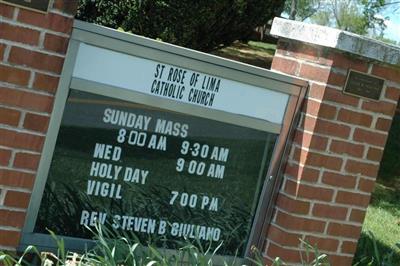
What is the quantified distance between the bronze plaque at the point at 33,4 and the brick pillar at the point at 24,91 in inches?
0.9

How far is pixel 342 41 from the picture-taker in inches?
167

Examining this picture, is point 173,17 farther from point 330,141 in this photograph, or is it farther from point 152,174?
point 152,174

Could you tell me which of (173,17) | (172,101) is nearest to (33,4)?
(172,101)

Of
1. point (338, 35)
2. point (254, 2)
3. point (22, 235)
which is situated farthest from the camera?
point (254, 2)

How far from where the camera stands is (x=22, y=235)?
3.77m

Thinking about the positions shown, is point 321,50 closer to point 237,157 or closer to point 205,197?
point 237,157

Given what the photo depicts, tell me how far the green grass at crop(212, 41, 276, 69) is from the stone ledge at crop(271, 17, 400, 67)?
38.0ft

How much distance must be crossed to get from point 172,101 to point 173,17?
4.79 meters

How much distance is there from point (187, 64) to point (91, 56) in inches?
21.7

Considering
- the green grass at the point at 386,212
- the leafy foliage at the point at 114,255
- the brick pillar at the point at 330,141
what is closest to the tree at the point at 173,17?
the green grass at the point at 386,212

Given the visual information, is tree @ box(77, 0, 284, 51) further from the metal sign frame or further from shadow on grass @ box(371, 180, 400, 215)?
the metal sign frame

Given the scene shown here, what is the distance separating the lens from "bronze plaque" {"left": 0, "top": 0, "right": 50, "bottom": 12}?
3.51 meters

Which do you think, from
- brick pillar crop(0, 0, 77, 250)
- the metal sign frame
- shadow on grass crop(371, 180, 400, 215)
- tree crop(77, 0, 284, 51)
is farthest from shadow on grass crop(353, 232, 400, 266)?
tree crop(77, 0, 284, 51)

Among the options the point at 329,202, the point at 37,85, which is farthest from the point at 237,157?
the point at 37,85
